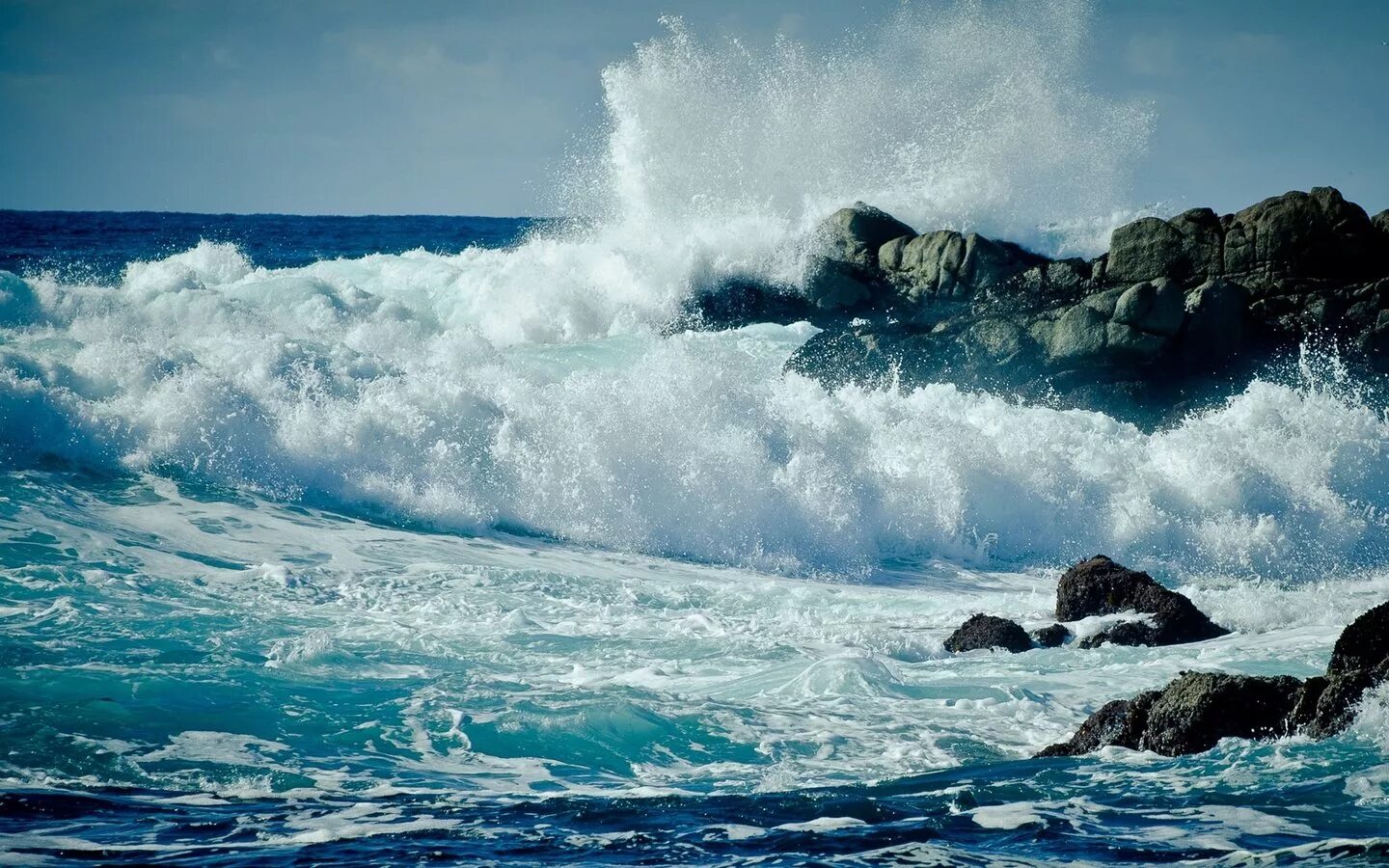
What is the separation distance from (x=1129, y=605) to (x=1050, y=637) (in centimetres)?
91

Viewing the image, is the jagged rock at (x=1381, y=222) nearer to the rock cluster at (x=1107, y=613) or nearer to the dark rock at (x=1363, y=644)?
the rock cluster at (x=1107, y=613)

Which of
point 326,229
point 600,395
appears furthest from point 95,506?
point 326,229

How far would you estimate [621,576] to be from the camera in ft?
38.6

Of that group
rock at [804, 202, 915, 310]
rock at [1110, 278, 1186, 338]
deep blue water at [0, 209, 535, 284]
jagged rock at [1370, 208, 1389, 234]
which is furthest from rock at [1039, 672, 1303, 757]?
deep blue water at [0, 209, 535, 284]

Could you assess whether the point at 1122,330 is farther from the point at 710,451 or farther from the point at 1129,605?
the point at 1129,605

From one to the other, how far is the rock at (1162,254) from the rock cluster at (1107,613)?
367 inches

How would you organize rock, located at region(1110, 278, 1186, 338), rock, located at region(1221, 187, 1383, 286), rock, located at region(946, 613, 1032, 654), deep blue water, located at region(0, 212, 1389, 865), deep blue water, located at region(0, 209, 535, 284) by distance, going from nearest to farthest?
deep blue water, located at region(0, 212, 1389, 865), rock, located at region(946, 613, 1032, 654), rock, located at region(1110, 278, 1186, 338), rock, located at region(1221, 187, 1383, 286), deep blue water, located at region(0, 209, 535, 284)

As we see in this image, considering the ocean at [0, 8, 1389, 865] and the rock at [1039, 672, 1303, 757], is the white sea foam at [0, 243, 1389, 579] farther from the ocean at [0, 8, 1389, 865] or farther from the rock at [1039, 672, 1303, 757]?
the rock at [1039, 672, 1303, 757]

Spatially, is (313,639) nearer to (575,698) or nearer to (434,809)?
(575,698)

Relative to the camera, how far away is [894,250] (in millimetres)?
19719

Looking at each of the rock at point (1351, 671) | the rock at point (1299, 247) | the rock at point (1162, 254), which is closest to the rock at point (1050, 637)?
the rock at point (1351, 671)

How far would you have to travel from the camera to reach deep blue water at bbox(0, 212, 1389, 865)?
5203 millimetres

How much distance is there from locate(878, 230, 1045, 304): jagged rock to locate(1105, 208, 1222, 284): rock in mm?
1283

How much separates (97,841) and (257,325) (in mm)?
15491
